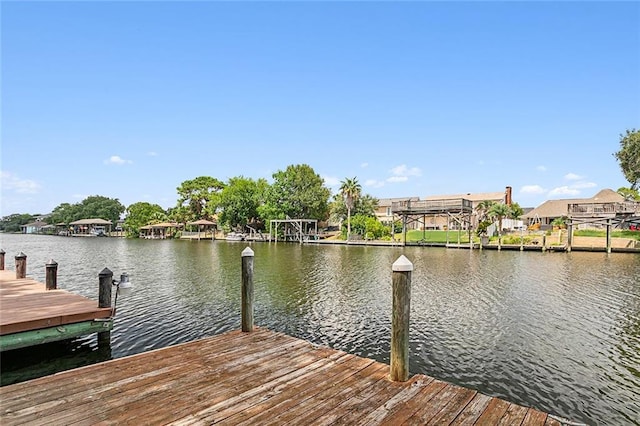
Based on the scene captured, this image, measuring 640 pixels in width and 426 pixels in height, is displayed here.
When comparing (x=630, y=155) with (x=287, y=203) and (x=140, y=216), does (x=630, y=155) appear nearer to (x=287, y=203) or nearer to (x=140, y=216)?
(x=287, y=203)

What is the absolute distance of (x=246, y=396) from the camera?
3816 millimetres

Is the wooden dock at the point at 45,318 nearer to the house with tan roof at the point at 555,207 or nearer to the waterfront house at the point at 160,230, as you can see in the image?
the house with tan roof at the point at 555,207

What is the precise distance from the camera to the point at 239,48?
778 inches

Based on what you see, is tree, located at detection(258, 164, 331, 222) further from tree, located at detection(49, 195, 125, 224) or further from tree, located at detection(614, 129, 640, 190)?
tree, located at detection(49, 195, 125, 224)

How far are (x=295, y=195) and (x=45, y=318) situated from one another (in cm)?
5162

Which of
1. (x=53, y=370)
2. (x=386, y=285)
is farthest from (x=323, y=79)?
(x=53, y=370)

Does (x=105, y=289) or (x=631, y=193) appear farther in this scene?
(x=631, y=193)

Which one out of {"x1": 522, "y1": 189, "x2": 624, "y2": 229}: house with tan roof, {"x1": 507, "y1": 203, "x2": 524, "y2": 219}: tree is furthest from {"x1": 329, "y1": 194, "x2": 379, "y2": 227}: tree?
{"x1": 522, "y1": 189, "x2": 624, "y2": 229}: house with tan roof

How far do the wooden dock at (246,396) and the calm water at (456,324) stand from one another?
320 centimetres

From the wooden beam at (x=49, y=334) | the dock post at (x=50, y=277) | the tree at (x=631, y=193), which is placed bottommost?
the wooden beam at (x=49, y=334)

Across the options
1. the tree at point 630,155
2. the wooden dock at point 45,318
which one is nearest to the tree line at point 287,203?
the tree at point 630,155

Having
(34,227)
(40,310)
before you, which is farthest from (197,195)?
(34,227)

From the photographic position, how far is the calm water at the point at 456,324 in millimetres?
6664

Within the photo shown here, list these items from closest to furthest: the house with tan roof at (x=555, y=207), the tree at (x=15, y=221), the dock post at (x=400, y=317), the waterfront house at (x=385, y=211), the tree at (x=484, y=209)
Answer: the dock post at (x=400, y=317) → the tree at (x=484, y=209) → the house with tan roof at (x=555, y=207) → the waterfront house at (x=385, y=211) → the tree at (x=15, y=221)
